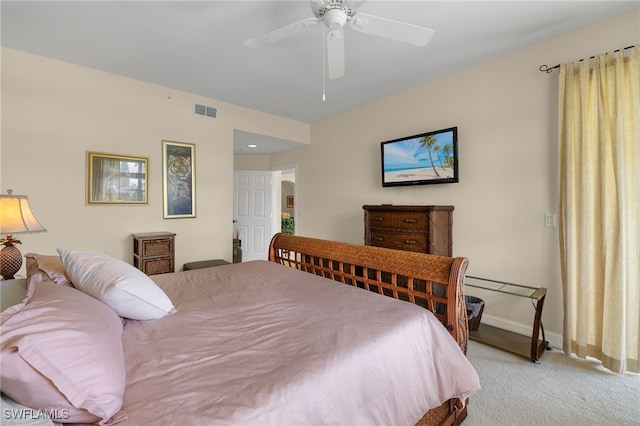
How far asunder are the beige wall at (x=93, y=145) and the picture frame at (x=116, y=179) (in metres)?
0.07

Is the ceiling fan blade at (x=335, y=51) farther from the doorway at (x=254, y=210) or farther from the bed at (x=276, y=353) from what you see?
the doorway at (x=254, y=210)

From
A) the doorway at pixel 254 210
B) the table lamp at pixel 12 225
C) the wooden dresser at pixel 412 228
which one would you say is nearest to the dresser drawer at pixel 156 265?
the table lamp at pixel 12 225

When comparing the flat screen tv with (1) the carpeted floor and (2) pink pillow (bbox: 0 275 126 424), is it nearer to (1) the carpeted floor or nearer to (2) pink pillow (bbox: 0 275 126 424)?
(1) the carpeted floor

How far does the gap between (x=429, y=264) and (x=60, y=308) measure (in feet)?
5.01

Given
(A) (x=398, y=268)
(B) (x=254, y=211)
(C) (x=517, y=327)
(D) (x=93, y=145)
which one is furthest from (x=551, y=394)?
(B) (x=254, y=211)

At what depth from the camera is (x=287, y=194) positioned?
9.76 m

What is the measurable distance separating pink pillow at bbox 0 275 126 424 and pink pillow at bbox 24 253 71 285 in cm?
64

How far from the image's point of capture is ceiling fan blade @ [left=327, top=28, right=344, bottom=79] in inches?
68.6

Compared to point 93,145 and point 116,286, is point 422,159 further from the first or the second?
point 93,145

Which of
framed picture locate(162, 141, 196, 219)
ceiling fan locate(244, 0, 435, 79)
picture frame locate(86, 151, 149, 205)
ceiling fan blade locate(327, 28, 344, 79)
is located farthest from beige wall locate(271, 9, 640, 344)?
picture frame locate(86, 151, 149, 205)

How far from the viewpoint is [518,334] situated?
262cm

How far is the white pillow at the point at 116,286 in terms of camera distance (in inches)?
44.6

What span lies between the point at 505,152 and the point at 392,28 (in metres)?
1.81

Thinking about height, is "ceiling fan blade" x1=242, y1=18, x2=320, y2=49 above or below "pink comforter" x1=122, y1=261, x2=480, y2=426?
above
